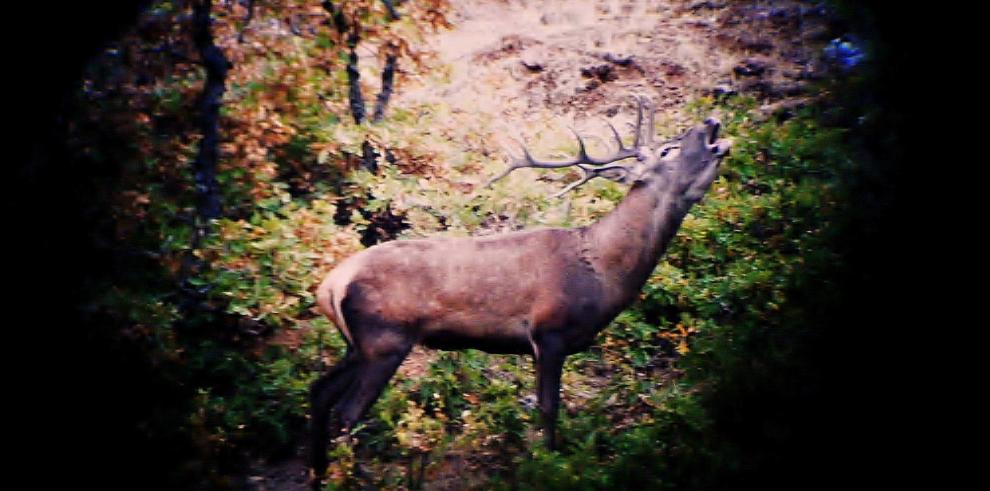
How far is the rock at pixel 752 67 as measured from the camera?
26.7 ft

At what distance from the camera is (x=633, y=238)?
504 cm

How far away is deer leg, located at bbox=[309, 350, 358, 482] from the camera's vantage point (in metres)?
4.82

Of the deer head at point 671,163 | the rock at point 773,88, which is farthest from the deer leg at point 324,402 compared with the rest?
the rock at point 773,88

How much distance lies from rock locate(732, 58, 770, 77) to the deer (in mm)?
3256

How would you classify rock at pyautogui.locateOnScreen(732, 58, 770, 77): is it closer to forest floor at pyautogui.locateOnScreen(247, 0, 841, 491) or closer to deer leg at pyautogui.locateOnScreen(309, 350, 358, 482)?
forest floor at pyautogui.locateOnScreen(247, 0, 841, 491)

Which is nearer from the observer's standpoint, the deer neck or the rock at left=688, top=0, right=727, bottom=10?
the deer neck

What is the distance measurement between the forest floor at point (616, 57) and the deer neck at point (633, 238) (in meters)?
2.09

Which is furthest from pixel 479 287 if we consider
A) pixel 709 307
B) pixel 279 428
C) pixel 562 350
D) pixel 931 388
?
pixel 931 388

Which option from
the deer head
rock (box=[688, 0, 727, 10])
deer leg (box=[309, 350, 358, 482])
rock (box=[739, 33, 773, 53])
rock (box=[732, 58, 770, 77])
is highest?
rock (box=[688, 0, 727, 10])

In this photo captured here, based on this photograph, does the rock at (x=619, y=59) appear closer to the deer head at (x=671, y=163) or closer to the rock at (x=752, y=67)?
the rock at (x=752, y=67)

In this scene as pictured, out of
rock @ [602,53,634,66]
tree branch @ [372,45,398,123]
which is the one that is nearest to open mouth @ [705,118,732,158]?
tree branch @ [372,45,398,123]

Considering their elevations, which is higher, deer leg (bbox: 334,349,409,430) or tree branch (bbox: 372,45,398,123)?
tree branch (bbox: 372,45,398,123)

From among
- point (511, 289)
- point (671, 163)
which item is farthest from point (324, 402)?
point (671, 163)

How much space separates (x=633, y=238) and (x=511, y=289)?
72 cm
